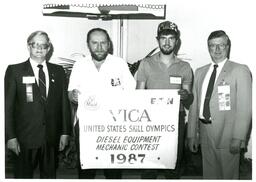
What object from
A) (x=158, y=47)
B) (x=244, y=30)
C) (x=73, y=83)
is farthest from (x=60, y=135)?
(x=244, y=30)

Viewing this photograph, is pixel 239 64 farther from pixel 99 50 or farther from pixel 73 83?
pixel 73 83

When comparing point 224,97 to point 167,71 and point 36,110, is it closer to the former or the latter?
point 167,71

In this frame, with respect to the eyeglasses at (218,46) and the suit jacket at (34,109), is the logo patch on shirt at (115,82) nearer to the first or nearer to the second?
the suit jacket at (34,109)

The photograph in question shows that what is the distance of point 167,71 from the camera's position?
8.35ft

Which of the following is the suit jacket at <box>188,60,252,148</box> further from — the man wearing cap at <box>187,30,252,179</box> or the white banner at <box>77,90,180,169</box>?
the white banner at <box>77,90,180,169</box>

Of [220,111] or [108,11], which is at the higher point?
[108,11]

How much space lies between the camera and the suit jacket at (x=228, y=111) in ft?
8.29

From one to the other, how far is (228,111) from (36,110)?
1.33 meters

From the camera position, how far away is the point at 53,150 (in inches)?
103

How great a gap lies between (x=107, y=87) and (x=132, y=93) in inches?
7.1

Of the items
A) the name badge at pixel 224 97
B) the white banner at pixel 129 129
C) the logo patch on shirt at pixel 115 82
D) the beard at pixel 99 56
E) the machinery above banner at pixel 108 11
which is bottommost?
the white banner at pixel 129 129

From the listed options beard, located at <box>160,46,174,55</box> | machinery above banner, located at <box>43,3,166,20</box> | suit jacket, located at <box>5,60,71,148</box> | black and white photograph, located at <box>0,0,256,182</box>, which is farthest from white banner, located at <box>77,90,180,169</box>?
machinery above banner, located at <box>43,3,166,20</box>

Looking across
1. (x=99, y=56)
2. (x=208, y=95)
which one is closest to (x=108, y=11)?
(x=99, y=56)

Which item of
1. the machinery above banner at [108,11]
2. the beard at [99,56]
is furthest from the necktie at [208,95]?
the beard at [99,56]
